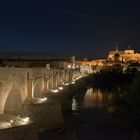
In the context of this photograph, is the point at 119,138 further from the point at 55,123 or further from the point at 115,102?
the point at 115,102

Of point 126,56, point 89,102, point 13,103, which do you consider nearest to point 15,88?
point 13,103

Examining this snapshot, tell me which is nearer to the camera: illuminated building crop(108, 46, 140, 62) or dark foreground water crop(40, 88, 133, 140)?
dark foreground water crop(40, 88, 133, 140)

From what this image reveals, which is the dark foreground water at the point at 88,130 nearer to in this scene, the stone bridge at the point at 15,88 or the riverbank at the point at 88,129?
the riverbank at the point at 88,129

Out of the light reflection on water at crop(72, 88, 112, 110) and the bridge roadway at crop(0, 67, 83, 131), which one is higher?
the bridge roadway at crop(0, 67, 83, 131)

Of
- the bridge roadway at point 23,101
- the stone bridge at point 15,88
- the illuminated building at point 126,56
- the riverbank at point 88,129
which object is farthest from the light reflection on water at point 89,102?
the illuminated building at point 126,56

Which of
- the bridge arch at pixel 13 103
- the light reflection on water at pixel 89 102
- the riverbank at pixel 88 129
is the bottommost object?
the light reflection on water at pixel 89 102

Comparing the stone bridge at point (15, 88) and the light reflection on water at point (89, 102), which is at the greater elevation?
the stone bridge at point (15, 88)

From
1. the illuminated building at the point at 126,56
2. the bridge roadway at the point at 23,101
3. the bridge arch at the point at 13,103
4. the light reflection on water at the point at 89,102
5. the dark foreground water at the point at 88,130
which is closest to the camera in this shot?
the bridge roadway at the point at 23,101

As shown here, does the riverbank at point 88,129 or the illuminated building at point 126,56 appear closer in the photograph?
the riverbank at point 88,129

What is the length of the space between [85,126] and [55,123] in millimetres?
2113

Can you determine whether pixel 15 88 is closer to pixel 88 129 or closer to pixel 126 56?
pixel 88 129

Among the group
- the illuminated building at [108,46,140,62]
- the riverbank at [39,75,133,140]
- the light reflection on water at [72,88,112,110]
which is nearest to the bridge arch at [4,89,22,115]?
the riverbank at [39,75,133,140]

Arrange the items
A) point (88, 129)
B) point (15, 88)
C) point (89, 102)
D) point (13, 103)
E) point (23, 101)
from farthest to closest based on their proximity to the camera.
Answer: point (89, 102) < point (88, 129) < point (23, 101) < point (13, 103) < point (15, 88)

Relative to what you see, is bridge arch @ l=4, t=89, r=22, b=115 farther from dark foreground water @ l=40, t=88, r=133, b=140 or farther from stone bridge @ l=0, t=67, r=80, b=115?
dark foreground water @ l=40, t=88, r=133, b=140
